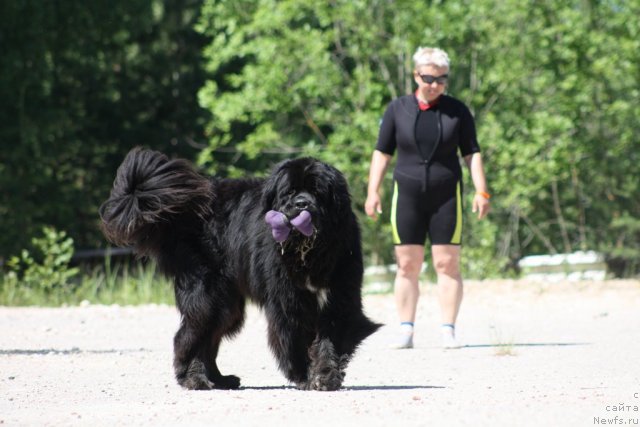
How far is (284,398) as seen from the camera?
6293mm

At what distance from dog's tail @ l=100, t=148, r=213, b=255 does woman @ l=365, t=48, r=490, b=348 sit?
2290 mm

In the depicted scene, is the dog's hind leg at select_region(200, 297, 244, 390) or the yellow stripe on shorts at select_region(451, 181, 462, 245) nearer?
the dog's hind leg at select_region(200, 297, 244, 390)

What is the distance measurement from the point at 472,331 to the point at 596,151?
11.3 meters

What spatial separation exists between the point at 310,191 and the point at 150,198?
1.21 m

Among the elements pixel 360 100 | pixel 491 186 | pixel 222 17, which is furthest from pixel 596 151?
pixel 222 17

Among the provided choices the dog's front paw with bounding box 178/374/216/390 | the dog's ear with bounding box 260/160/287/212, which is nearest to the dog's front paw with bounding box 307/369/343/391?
the dog's front paw with bounding box 178/374/216/390

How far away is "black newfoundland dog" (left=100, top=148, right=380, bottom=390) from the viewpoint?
652cm

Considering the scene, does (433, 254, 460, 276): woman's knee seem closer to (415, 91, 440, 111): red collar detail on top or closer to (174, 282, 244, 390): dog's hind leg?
(415, 91, 440, 111): red collar detail on top

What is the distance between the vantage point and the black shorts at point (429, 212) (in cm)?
922

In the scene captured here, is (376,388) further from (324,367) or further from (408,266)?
(408,266)

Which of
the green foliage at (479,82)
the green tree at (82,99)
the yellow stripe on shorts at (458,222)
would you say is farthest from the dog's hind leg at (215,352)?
the green tree at (82,99)

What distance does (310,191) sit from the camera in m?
6.49

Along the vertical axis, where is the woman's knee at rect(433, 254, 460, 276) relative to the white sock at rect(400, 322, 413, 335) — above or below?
above

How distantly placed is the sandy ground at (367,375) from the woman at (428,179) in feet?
1.77
